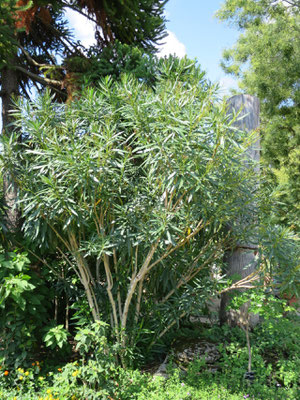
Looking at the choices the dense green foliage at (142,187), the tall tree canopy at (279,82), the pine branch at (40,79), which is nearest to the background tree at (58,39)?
the pine branch at (40,79)

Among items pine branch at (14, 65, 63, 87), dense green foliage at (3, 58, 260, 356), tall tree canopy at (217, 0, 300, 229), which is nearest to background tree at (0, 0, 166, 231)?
pine branch at (14, 65, 63, 87)

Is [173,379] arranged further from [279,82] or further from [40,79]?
[279,82]

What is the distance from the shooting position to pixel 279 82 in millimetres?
10016

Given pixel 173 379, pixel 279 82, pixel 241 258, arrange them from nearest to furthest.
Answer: pixel 173 379
pixel 241 258
pixel 279 82

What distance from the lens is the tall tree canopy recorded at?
32.2 feet

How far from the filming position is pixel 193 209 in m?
3.43

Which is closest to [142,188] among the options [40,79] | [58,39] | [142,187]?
[142,187]

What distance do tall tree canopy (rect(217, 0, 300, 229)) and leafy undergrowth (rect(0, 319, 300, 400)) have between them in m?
5.86

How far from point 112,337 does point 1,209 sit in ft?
5.67

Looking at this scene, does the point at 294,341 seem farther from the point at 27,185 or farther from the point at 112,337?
the point at 27,185

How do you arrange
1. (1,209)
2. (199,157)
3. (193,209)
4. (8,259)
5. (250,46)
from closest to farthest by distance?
(199,157), (193,209), (8,259), (1,209), (250,46)

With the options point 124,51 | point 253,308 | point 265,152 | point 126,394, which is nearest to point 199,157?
point 253,308

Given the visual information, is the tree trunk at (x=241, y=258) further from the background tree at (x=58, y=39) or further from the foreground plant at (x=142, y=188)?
the background tree at (x=58, y=39)

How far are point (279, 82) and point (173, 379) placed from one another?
8425 mm
